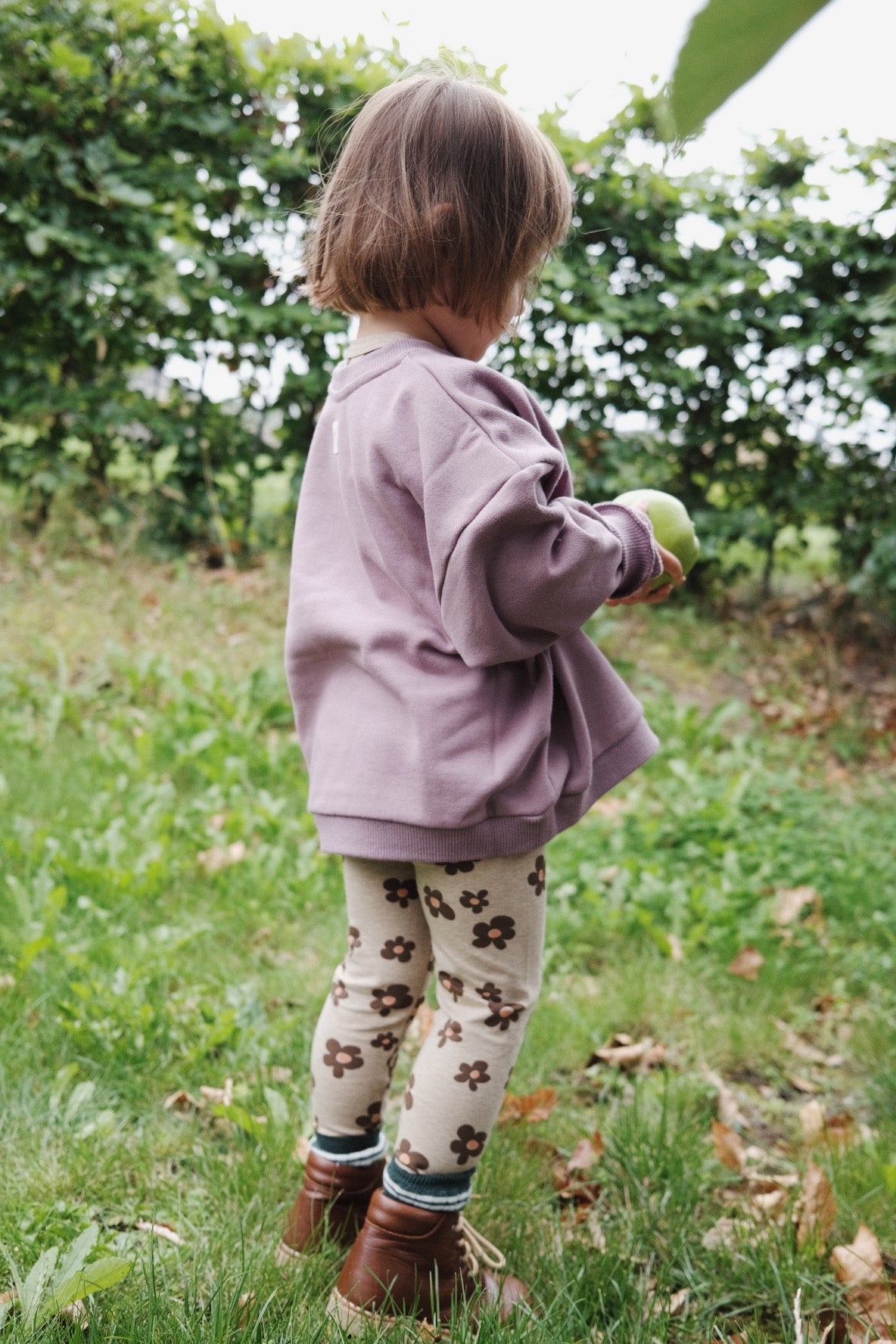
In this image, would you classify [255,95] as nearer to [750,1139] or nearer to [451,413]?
[451,413]

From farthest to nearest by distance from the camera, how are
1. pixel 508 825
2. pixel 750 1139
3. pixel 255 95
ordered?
pixel 255 95, pixel 750 1139, pixel 508 825

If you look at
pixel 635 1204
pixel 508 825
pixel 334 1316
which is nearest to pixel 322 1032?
pixel 334 1316

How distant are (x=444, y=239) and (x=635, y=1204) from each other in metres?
1.54

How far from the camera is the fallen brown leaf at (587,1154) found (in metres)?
1.99

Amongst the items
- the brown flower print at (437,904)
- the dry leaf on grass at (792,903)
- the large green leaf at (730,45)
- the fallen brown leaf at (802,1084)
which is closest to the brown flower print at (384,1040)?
the brown flower print at (437,904)

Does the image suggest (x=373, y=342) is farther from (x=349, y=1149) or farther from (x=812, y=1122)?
(x=812, y=1122)

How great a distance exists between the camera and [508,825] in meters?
1.43

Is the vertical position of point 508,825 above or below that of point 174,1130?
above

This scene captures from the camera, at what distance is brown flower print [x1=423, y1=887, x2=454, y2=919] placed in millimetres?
1498

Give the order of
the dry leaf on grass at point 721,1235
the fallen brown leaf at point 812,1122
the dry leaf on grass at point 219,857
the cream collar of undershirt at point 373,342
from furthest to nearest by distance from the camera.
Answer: the dry leaf on grass at point 219,857, the fallen brown leaf at point 812,1122, the dry leaf on grass at point 721,1235, the cream collar of undershirt at point 373,342

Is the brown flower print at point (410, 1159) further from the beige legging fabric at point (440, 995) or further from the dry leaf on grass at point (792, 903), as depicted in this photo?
the dry leaf on grass at point (792, 903)

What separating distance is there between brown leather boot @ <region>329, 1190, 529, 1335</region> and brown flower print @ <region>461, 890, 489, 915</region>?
0.41 meters

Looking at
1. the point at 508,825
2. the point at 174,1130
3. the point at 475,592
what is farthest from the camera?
the point at 174,1130

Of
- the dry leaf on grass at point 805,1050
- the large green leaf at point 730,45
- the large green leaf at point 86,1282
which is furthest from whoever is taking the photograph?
the dry leaf on grass at point 805,1050
